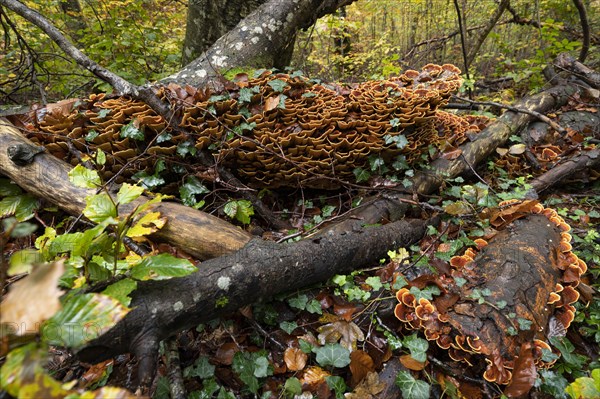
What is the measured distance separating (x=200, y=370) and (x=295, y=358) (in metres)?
0.64

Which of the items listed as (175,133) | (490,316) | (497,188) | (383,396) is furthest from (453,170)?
(175,133)

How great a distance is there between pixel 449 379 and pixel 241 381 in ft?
4.62

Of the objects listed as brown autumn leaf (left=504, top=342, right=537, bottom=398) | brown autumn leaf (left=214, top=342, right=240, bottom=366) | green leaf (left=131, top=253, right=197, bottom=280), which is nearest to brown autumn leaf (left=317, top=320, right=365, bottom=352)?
brown autumn leaf (left=214, top=342, right=240, bottom=366)

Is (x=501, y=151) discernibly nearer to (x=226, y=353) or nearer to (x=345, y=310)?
(x=345, y=310)

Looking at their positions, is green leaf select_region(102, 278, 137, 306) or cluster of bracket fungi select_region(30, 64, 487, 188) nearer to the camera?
green leaf select_region(102, 278, 137, 306)

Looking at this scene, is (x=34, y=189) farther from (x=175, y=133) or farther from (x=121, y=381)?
(x=121, y=381)

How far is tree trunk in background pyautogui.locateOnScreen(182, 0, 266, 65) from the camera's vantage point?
5535mm

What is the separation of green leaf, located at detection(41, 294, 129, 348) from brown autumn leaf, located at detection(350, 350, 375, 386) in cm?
153

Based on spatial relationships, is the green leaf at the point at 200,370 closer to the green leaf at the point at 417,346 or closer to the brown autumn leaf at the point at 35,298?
the green leaf at the point at 417,346

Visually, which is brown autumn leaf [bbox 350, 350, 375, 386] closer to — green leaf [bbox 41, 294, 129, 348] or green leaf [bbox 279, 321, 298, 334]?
green leaf [bbox 279, 321, 298, 334]

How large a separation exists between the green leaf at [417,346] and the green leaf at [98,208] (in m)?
2.10

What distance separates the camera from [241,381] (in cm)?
225

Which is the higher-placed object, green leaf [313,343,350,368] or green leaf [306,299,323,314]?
green leaf [306,299,323,314]

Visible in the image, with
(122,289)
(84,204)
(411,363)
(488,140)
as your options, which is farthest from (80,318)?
(488,140)
